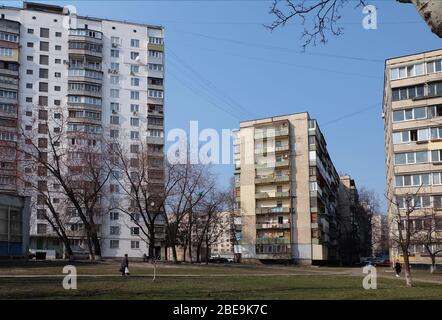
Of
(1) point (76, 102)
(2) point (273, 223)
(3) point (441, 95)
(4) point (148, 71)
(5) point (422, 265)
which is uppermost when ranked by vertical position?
(4) point (148, 71)

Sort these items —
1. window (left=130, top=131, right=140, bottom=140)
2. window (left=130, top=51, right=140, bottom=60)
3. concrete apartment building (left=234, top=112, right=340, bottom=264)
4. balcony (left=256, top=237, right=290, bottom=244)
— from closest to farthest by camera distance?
1. concrete apartment building (left=234, top=112, right=340, bottom=264)
2. balcony (left=256, top=237, right=290, bottom=244)
3. window (left=130, top=131, right=140, bottom=140)
4. window (left=130, top=51, right=140, bottom=60)

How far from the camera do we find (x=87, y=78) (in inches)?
4026

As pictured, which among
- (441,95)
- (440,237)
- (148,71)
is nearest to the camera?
(440,237)

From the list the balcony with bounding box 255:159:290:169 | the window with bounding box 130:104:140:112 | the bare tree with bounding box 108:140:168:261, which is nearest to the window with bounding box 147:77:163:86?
the window with bounding box 130:104:140:112

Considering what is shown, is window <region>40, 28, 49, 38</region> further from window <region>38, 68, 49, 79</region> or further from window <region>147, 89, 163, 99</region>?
window <region>147, 89, 163, 99</region>

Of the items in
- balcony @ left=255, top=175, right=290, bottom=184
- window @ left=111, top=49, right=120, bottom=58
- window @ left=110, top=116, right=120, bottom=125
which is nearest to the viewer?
balcony @ left=255, top=175, right=290, bottom=184

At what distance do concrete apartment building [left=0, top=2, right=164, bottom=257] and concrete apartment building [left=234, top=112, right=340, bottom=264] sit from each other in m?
18.1

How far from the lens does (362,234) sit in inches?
5285

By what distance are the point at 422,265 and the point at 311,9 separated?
223 ft

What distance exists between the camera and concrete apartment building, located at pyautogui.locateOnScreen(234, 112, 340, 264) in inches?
3575

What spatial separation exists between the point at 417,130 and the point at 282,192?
27.0 metres
